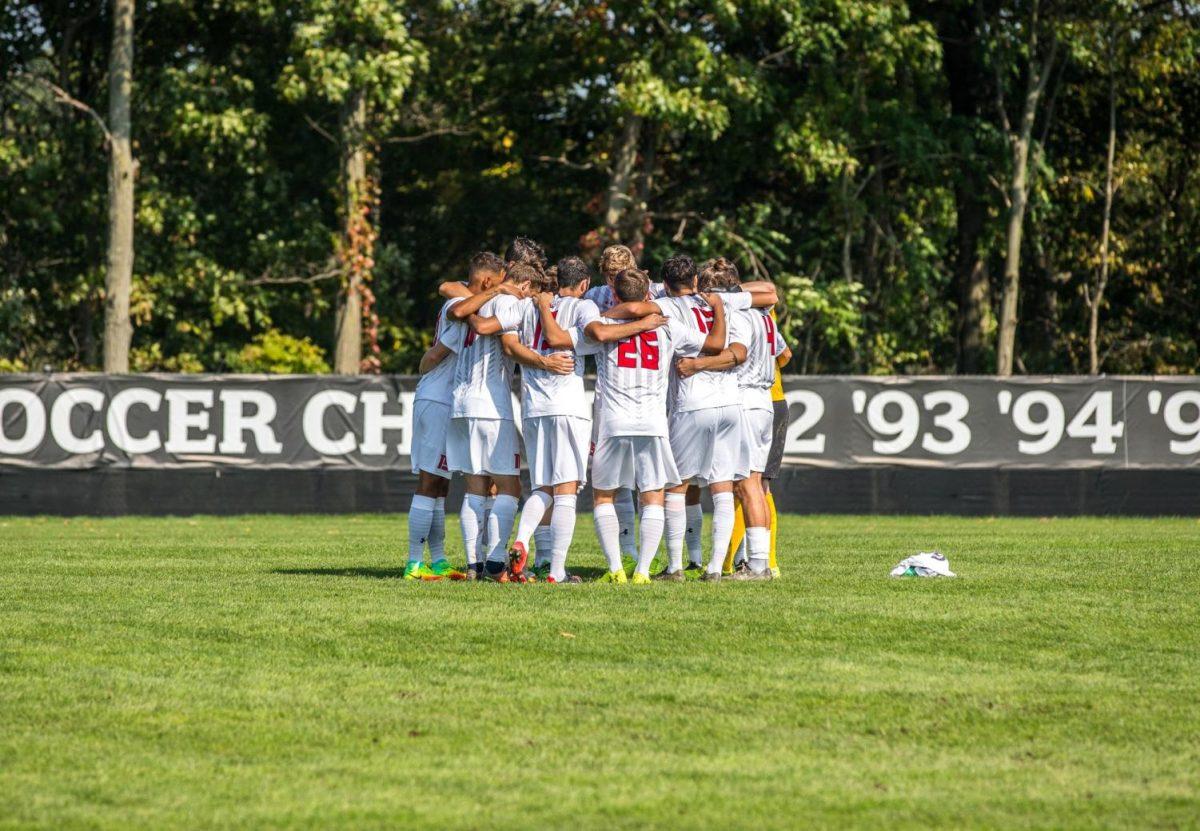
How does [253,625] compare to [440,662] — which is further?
[253,625]

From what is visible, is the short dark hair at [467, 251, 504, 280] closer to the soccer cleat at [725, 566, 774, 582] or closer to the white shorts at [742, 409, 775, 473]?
the white shorts at [742, 409, 775, 473]

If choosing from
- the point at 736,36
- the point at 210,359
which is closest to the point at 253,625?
the point at 736,36

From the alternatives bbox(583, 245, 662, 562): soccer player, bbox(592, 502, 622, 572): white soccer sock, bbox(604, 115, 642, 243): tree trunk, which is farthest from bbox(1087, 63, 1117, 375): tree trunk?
bbox(592, 502, 622, 572): white soccer sock

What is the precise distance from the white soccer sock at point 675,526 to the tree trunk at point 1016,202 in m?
21.1

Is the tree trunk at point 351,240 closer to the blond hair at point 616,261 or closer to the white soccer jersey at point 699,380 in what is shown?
the white soccer jersey at point 699,380

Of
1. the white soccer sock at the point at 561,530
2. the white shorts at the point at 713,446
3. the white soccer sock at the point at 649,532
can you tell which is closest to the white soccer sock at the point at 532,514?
the white soccer sock at the point at 561,530

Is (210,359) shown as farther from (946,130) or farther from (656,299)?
(656,299)

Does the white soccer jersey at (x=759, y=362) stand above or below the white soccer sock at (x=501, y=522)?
above

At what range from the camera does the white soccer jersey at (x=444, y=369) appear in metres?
10.9

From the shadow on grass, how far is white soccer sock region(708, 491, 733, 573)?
96 centimetres

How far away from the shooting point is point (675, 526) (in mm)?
11047

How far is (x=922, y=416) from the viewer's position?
21.0m

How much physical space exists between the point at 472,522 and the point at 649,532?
1175 millimetres

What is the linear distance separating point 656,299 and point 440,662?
396 cm
